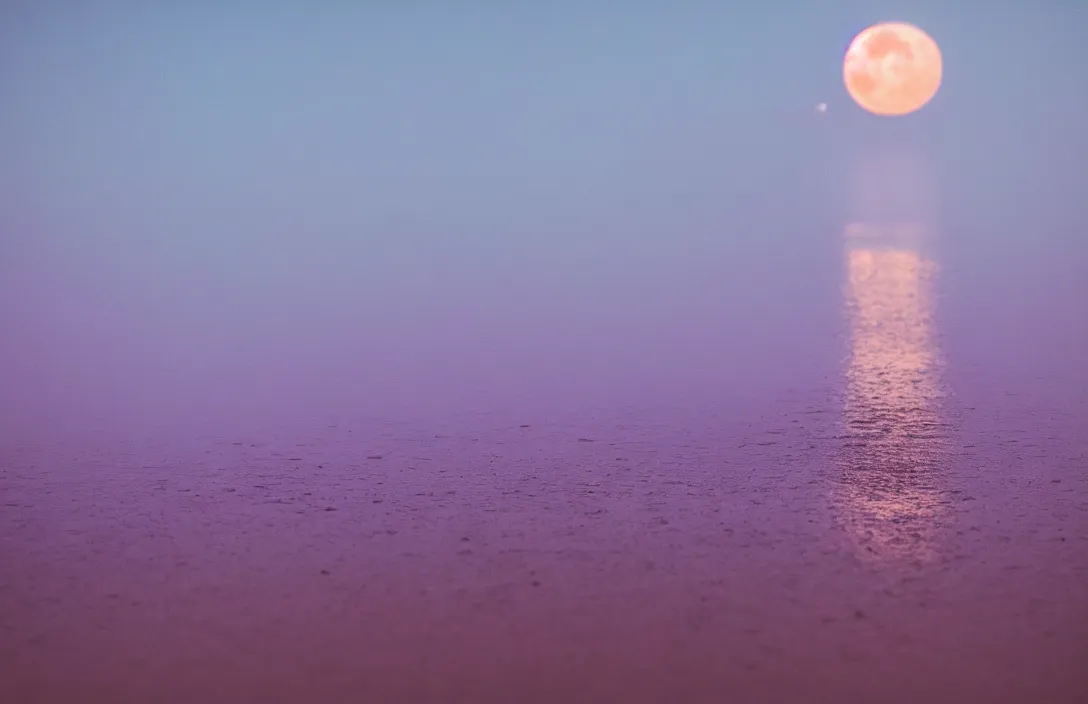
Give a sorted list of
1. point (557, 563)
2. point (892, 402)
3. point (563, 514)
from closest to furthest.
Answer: point (557, 563)
point (563, 514)
point (892, 402)

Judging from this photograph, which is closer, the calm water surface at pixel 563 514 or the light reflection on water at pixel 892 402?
the calm water surface at pixel 563 514

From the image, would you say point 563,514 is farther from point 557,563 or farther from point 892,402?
point 892,402

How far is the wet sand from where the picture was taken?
7.64ft

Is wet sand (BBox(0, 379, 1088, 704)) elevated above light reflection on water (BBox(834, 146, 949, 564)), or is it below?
below

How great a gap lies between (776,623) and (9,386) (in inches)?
173

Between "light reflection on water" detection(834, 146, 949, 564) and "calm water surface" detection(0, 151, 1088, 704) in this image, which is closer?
"calm water surface" detection(0, 151, 1088, 704)

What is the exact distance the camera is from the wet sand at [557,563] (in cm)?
233

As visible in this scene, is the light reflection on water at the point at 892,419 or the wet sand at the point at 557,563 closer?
the wet sand at the point at 557,563

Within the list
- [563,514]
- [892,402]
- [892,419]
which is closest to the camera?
[563,514]

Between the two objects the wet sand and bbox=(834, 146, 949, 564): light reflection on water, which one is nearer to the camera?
the wet sand

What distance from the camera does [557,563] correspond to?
295 centimetres

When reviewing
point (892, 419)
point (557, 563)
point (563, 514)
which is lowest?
point (557, 563)

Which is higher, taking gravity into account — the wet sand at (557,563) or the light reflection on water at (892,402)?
the light reflection on water at (892,402)

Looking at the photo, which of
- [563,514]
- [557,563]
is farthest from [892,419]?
[557,563]
